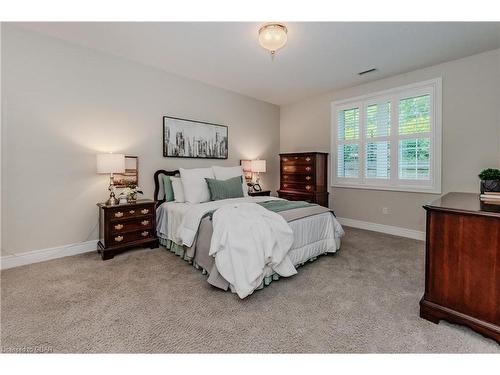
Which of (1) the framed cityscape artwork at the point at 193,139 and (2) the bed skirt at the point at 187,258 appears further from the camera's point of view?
(1) the framed cityscape artwork at the point at 193,139

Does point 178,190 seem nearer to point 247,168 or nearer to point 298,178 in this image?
point 247,168

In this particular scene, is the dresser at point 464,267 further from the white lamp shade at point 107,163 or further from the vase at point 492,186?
the white lamp shade at point 107,163

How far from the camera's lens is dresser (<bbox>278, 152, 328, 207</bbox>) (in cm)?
459

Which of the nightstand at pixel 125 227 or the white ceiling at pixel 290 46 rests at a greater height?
the white ceiling at pixel 290 46

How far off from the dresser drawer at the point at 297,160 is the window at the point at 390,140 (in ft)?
1.83

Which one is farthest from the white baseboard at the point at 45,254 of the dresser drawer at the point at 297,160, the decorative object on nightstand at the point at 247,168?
the dresser drawer at the point at 297,160

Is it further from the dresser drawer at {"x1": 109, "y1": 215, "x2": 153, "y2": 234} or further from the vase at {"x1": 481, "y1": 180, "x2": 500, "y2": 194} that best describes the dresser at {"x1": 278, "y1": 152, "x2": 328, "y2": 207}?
the dresser drawer at {"x1": 109, "y1": 215, "x2": 153, "y2": 234}

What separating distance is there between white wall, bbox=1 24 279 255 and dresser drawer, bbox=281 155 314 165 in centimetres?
223

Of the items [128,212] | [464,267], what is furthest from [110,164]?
[464,267]

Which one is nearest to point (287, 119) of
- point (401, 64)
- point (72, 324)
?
point (401, 64)

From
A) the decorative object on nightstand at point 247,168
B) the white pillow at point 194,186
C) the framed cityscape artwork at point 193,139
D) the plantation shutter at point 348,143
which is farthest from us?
the decorative object on nightstand at point 247,168

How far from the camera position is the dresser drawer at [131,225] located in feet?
9.80
